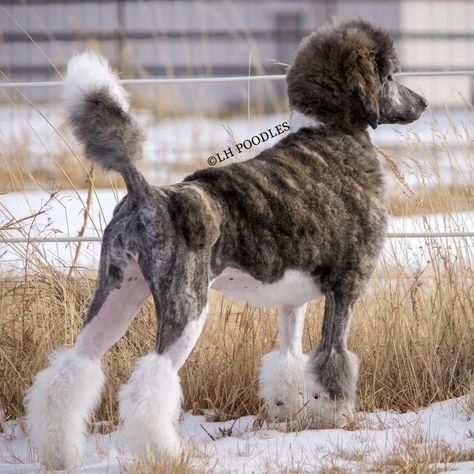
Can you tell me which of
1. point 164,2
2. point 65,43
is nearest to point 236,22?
point 164,2

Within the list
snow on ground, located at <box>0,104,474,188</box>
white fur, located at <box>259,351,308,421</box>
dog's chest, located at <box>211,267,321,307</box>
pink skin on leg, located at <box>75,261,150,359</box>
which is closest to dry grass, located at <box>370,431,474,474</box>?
white fur, located at <box>259,351,308,421</box>

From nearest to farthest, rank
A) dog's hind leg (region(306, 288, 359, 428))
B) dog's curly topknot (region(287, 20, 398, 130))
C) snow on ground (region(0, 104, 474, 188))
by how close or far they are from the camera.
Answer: dog's hind leg (region(306, 288, 359, 428))
dog's curly topknot (region(287, 20, 398, 130))
snow on ground (region(0, 104, 474, 188))

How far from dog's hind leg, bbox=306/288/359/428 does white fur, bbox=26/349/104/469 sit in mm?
849

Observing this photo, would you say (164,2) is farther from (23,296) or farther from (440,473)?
(440,473)

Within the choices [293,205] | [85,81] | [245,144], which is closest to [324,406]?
[293,205]

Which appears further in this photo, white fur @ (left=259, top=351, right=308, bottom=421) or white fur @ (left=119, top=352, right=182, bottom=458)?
white fur @ (left=259, top=351, right=308, bottom=421)

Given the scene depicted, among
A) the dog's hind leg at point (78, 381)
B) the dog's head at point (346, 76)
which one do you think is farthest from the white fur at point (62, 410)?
the dog's head at point (346, 76)

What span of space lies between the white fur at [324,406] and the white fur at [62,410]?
2.72ft

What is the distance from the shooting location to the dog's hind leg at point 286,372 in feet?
12.4

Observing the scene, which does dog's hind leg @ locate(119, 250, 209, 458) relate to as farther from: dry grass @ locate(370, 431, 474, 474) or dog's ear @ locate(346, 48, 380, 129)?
dog's ear @ locate(346, 48, 380, 129)

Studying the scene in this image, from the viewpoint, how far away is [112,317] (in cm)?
326

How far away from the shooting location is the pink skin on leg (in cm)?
323

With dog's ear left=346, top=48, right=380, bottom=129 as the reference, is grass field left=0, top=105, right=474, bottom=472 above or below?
below

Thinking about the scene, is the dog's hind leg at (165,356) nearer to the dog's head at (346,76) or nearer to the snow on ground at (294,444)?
the snow on ground at (294,444)
